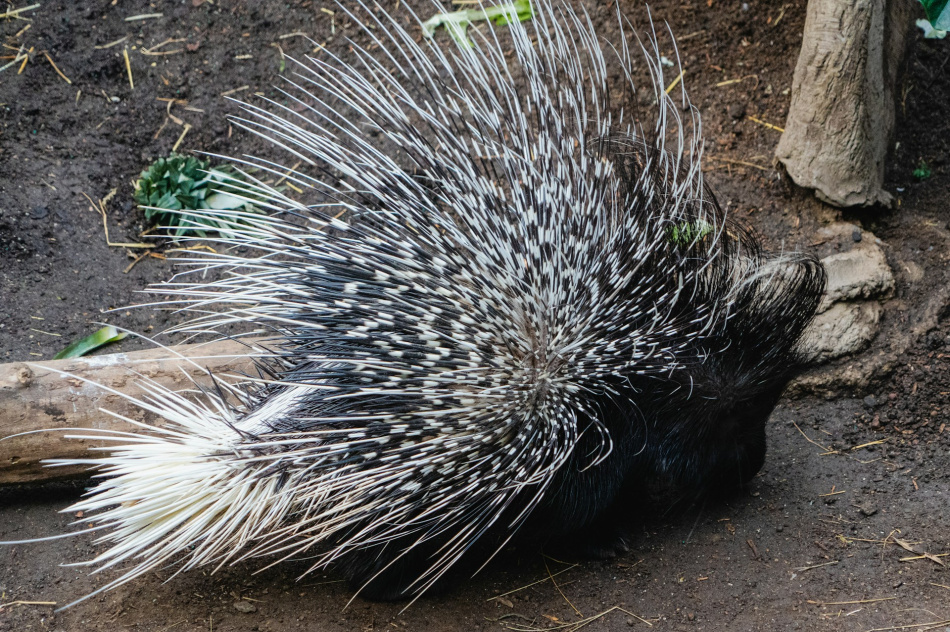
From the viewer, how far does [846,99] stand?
9.48 ft

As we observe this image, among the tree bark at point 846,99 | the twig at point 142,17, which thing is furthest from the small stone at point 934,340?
the twig at point 142,17

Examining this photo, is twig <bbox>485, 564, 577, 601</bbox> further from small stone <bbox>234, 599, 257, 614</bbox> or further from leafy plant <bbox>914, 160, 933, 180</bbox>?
leafy plant <bbox>914, 160, 933, 180</bbox>

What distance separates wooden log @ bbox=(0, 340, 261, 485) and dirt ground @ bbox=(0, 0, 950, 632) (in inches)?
9.6

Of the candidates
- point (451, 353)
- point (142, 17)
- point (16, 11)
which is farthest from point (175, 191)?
point (451, 353)

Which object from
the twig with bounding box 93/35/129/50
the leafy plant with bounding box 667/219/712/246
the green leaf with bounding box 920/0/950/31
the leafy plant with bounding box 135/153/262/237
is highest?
the twig with bounding box 93/35/129/50

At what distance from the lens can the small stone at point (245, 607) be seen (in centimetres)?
220

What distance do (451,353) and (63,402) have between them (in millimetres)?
1366

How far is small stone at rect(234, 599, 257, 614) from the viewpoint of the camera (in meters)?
2.20

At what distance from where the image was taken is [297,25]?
404 cm

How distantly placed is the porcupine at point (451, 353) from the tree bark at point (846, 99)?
0.90 meters

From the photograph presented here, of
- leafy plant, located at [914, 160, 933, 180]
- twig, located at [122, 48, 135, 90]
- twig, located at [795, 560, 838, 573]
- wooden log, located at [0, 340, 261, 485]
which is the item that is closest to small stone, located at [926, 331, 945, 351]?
leafy plant, located at [914, 160, 933, 180]

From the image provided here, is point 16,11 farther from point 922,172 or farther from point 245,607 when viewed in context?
point 922,172

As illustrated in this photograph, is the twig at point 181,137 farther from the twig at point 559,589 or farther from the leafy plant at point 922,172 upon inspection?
the leafy plant at point 922,172

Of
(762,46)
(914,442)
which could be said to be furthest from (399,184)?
(762,46)
